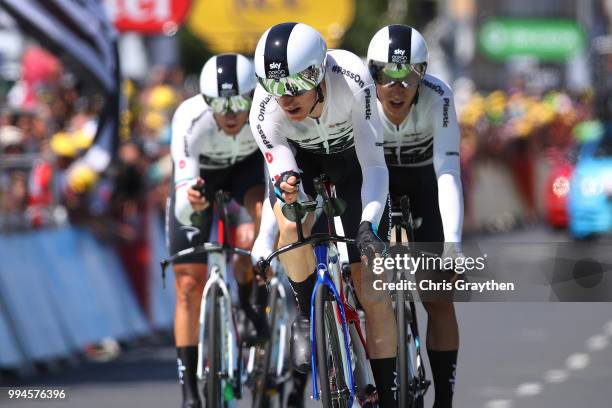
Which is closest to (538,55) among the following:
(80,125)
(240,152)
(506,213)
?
(506,213)

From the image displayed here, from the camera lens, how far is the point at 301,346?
7590mm

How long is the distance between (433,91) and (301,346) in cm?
164

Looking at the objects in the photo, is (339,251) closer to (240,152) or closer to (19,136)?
(240,152)

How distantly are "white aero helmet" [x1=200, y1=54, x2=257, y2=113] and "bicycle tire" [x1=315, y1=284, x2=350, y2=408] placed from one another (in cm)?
189

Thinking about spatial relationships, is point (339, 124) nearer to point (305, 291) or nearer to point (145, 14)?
point (305, 291)

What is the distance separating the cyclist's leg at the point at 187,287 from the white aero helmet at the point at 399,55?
5.69ft

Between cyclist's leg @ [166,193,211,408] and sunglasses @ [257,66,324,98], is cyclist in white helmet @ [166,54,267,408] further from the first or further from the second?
sunglasses @ [257,66,324,98]

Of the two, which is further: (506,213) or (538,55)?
(538,55)

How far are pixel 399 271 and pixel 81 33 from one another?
7.71 metres

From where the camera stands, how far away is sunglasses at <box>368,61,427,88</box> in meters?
8.24

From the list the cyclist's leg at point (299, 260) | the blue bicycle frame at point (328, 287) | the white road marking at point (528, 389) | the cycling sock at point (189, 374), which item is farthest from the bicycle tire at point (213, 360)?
the white road marking at point (528, 389)

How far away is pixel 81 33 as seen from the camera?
14.9 meters

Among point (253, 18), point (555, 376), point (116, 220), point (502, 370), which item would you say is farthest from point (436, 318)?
point (253, 18)

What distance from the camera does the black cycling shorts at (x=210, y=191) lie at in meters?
9.52
